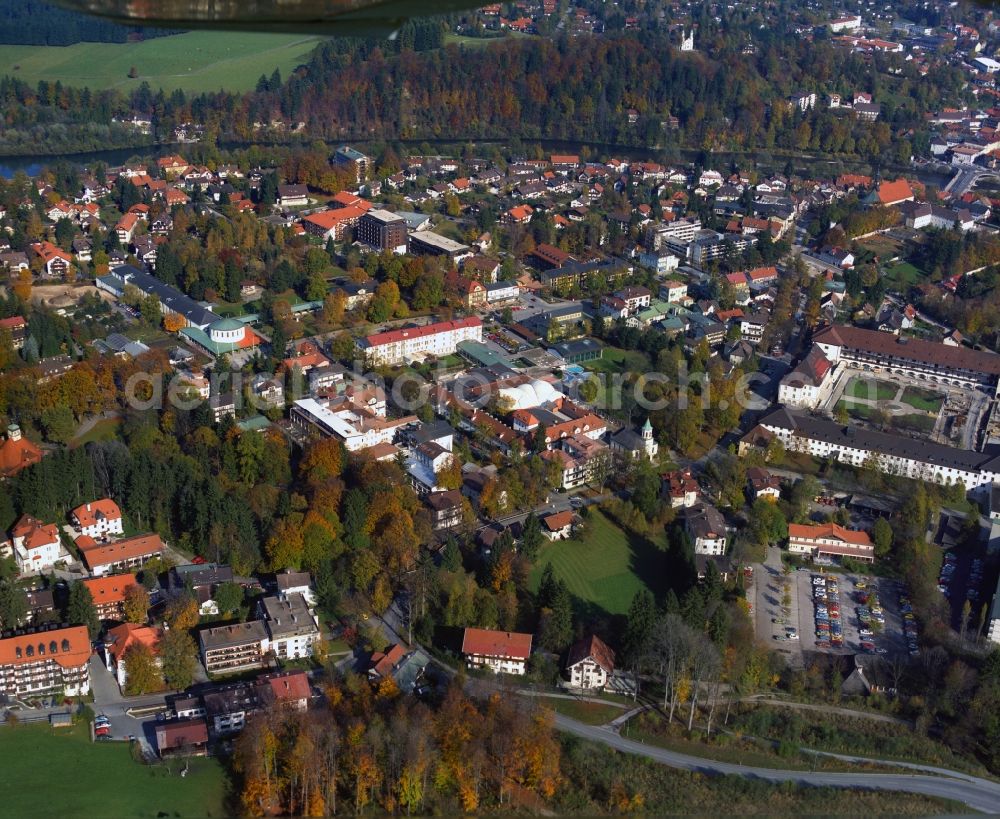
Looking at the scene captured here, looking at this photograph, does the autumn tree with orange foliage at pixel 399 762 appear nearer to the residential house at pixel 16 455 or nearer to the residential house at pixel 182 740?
the residential house at pixel 182 740

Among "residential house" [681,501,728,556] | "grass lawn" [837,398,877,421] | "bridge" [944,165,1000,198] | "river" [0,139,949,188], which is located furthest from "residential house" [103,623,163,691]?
"bridge" [944,165,1000,198]

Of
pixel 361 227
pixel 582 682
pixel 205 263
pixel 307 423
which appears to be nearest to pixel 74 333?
pixel 205 263

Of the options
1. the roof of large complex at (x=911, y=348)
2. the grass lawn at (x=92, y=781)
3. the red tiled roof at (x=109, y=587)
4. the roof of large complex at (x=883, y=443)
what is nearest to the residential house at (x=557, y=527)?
the roof of large complex at (x=883, y=443)

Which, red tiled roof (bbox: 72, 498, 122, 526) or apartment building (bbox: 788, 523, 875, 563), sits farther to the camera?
apartment building (bbox: 788, 523, 875, 563)

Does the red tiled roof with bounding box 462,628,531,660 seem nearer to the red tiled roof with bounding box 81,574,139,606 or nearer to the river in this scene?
the red tiled roof with bounding box 81,574,139,606

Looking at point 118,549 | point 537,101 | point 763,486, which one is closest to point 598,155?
point 537,101

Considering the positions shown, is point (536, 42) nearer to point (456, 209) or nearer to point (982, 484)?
point (456, 209)
